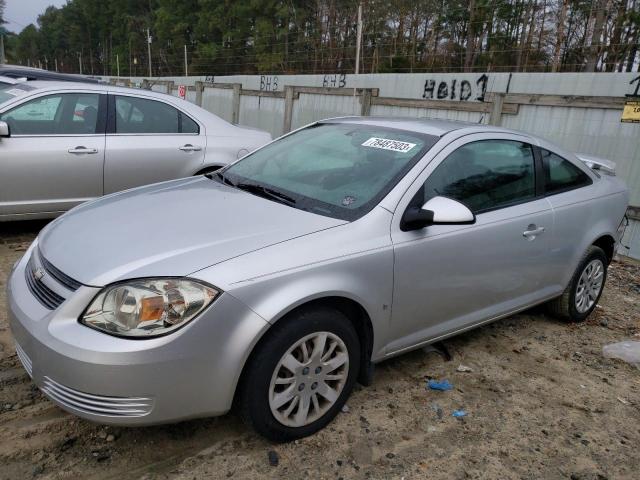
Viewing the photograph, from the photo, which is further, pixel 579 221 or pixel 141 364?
pixel 579 221

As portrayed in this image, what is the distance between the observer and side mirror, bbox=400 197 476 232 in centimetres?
280

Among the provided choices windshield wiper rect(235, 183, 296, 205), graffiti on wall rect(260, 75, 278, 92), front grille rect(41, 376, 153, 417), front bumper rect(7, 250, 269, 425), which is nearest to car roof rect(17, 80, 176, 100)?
windshield wiper rect(235, 183, 296, 205)

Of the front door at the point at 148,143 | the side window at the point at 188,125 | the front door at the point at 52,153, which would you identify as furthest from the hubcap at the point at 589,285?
the front door at the point at 52,153

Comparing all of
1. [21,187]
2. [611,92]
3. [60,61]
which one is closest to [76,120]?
[21,187]

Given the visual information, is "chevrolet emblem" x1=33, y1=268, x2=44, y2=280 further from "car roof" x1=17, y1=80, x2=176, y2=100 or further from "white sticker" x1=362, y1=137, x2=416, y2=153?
"car roof" x1=17, y1=80, x2=176, y2=100

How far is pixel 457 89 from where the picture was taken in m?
13.0

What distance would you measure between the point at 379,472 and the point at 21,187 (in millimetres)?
4186

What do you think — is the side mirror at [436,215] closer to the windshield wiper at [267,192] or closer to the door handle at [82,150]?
the windshield wiper at [267,192]

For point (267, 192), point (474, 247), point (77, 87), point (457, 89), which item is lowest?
point (474, 247)

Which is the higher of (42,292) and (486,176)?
(486,176)

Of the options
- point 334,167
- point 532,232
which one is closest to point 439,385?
point 532,232

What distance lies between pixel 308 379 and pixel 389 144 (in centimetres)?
151

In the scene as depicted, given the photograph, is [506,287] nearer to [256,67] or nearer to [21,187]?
[21,187]

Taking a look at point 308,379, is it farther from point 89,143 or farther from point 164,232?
point 89,143
